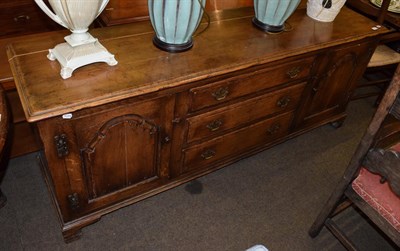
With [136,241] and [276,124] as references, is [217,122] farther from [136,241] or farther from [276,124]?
[136,241]

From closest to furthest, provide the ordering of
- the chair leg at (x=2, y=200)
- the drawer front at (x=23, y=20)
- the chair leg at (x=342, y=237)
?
the chair leg at (x=342, y=237) < the chair leg at (x=2, y=200) < the drawer front at (x=23, y=20)

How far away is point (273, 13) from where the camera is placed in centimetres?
165

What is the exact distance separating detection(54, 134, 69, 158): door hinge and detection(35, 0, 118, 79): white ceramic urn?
0.22 metres

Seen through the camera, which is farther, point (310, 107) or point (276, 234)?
point (310, 107)

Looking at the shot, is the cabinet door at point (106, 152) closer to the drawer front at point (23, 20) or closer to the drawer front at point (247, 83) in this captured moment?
the drawer front at point (247, 83)

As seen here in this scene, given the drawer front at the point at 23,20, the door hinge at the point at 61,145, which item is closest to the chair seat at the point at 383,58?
the door hinge at the point at 61,145

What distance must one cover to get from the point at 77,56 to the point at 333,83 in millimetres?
1561

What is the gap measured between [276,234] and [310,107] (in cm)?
84

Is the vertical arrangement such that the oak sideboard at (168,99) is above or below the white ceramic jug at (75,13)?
below

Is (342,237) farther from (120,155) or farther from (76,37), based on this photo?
(76,37)

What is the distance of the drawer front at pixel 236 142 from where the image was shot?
178 centimetres

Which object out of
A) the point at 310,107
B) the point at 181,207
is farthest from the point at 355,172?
the point at 181,207

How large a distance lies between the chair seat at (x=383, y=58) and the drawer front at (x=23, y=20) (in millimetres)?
2195

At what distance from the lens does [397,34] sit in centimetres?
245
